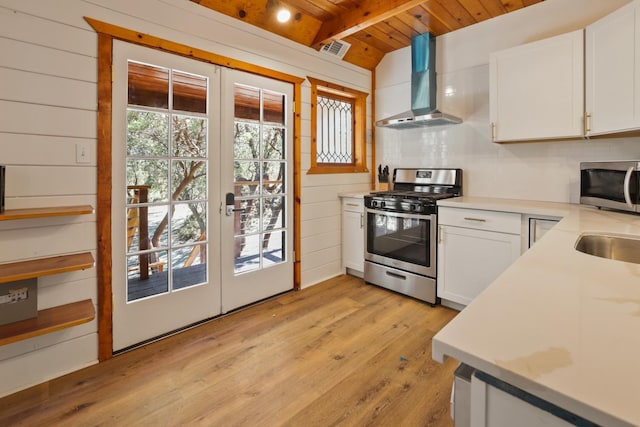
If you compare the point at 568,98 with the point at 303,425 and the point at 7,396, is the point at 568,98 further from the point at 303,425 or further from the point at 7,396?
the point at 7,396

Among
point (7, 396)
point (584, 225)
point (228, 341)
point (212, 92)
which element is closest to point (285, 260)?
point (228, 341)

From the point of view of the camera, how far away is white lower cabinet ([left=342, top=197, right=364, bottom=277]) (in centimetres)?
355

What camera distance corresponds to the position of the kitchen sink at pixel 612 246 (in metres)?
1.43

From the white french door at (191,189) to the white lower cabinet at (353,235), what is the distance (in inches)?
31.8

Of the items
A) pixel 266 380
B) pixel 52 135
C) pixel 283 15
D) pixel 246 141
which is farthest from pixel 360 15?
pixel 266 380

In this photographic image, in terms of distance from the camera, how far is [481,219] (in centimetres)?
261

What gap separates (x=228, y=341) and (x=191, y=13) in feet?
7.83

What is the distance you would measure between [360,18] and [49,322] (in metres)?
3.08

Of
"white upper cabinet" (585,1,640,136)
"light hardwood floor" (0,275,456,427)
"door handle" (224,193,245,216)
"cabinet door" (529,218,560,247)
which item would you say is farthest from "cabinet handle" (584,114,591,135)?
"door handle" (224,193,245,216)

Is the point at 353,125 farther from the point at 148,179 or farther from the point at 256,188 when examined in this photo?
the point at 148,179

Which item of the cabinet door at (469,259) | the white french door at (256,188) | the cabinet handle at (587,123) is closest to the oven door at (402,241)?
the cabinet door at (469,259)

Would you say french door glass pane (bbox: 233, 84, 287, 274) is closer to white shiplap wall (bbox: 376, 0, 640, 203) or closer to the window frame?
the window frame

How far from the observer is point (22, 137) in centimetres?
180

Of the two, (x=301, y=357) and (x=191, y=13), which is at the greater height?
(x=191, y=13)
